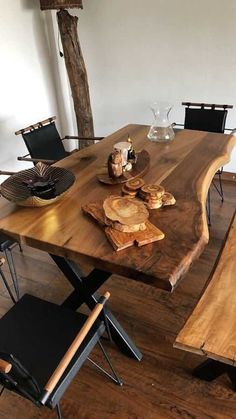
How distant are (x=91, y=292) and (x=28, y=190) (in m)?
0.56

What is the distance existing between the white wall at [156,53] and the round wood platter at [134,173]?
1587mm

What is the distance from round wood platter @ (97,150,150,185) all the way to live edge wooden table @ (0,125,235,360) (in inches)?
1.3

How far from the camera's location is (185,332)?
1097 millimetres

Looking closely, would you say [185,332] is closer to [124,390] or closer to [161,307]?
[124,390]

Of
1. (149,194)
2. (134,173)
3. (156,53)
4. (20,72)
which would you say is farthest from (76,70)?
(149,194)

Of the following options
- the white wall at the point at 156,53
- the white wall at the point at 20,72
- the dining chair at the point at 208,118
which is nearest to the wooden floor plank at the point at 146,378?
the dining chair at the point at 208,118

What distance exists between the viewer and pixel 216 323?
1.12 metres

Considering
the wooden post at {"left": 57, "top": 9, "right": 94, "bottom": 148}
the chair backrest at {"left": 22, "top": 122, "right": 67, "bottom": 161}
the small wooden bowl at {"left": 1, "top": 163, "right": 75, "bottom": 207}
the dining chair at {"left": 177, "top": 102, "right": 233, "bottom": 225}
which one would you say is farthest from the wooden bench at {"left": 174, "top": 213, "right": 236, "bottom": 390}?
the wooden post at {"left": 57, "top": 9, "right": 94, "bottom": 148}

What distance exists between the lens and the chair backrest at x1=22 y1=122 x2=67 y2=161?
243 centimetres

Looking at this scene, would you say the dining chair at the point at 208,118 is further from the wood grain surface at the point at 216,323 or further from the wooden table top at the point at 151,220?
the wood grain surface at the point at 216,323

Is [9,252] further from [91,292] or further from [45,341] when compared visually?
[45,341]

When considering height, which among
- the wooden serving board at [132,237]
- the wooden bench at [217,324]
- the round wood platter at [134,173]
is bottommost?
the wooden bench at [217,324]

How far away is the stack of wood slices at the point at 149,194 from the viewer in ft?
4.41

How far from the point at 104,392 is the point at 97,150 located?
136cm
